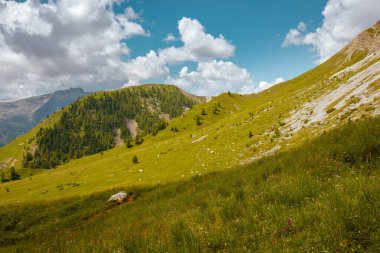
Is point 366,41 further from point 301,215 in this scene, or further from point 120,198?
point 301,215

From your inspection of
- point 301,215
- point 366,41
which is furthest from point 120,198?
point 366,41

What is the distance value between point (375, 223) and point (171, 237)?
214 inches

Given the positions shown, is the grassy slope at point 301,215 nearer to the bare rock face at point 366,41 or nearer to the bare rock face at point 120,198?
the bare rock face at point 120,198

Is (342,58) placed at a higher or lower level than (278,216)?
higher

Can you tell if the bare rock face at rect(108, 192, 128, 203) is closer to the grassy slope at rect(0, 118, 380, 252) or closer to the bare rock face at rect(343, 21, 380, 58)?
the grassy slope at rect(0, 118, 380, 252)

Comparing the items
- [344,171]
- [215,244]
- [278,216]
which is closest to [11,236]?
[215,244]

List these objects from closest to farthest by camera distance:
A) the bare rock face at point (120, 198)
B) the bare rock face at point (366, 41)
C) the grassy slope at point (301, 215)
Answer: the grassy slope at point (301, 215)
the bare rock face at point (120, 198)
the bare rock face at point (366, 41)

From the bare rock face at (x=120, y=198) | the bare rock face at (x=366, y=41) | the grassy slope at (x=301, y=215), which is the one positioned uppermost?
the bare rock face at (x=366, y=41)

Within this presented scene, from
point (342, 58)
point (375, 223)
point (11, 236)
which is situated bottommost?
point (11, 236)

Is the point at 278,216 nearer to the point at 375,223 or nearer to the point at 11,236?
the point at 375,223

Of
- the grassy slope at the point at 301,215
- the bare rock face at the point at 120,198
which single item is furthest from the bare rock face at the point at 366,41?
the grassy slope at the point at 301,215

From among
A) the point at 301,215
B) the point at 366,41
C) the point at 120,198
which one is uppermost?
the point at 366,41

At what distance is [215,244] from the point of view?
6477 millimetres

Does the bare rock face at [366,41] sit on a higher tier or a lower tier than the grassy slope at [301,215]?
higher
